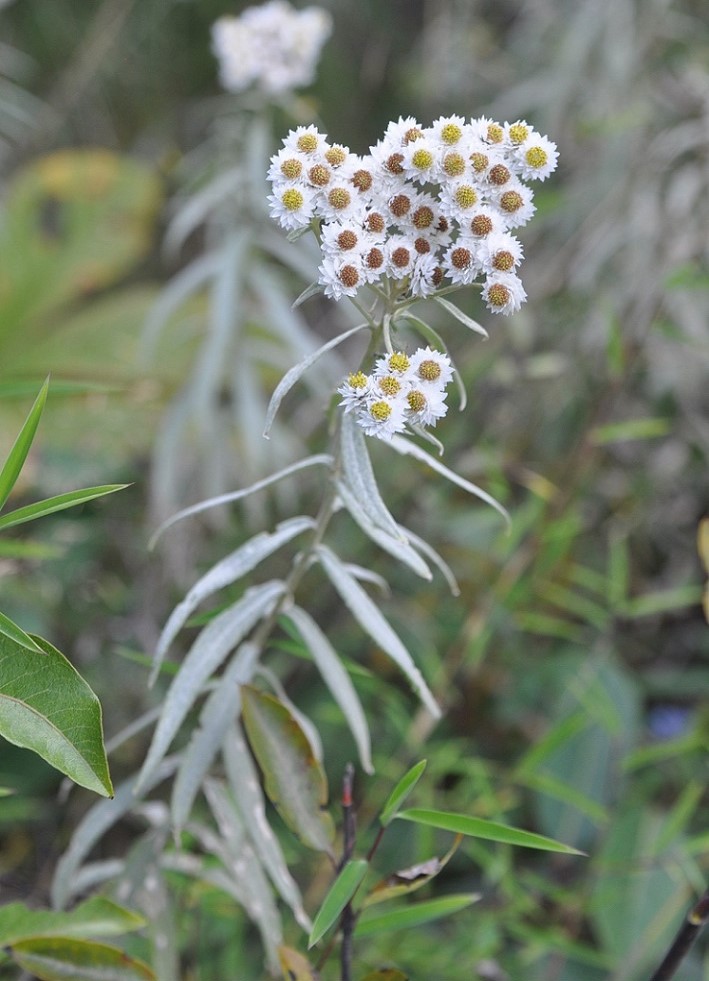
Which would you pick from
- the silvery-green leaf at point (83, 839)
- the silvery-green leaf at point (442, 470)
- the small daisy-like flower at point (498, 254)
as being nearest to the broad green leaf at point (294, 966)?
the silvery-green leaf at point (83, 839)

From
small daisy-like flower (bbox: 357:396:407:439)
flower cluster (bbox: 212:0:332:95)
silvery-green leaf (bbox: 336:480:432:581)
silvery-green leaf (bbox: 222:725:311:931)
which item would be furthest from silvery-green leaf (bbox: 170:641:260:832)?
flower cluster (bbox: 212:0:332:95)

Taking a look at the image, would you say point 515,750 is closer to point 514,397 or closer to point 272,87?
point 514,397

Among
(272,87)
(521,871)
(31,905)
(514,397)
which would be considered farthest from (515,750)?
(272,87)

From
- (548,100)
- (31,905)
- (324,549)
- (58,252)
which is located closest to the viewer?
(324,549)

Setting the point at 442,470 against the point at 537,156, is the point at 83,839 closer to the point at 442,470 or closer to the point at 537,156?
the point at 442,470

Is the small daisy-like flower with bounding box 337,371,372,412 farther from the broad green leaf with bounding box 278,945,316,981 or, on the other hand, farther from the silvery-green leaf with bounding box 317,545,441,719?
the broad green leaf with bounding box 278,945,316,981
